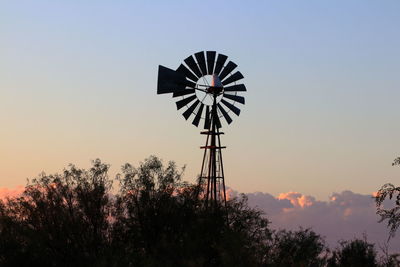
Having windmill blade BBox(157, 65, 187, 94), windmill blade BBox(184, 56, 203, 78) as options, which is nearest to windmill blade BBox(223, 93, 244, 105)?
windmill blade BBox(184, 56, 203, 78)

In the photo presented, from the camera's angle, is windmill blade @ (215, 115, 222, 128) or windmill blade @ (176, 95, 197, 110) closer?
windmill blade @ (215, 115, 222, 128)

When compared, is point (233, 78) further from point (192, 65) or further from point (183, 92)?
point (183, 92)

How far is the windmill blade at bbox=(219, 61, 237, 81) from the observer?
49906 millimetres

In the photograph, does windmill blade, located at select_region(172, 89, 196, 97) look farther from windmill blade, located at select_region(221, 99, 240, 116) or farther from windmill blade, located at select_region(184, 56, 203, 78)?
windmill blade, located at select_region(221, 99, 240, 116)

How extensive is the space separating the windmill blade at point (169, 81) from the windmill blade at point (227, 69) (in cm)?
244

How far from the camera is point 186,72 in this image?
163 ft

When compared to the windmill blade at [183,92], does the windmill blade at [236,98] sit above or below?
below

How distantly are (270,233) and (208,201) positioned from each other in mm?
8966

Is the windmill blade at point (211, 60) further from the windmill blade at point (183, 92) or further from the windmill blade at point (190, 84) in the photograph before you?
the windmill blade at point (183, 92)

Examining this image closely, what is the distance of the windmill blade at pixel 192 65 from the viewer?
4953cm

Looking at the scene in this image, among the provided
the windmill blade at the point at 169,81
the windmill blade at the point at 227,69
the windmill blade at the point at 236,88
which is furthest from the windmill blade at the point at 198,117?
the windmill blade at the point at 227,69

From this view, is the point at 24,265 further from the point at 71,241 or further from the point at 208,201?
the point at 208,201

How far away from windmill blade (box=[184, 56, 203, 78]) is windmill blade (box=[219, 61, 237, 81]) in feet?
4.72

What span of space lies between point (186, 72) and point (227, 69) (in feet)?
8.90
